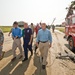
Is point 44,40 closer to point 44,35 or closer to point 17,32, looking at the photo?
point 44,35

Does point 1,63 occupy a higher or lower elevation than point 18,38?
lower

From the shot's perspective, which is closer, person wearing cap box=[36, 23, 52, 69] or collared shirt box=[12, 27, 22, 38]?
person wearing cap box=[36, 23, 52, 69]

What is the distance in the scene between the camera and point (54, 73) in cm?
738

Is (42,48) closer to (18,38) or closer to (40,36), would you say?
(40,36)

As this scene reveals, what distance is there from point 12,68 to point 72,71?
98.2 inches

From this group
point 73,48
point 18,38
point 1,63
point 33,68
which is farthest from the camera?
point 73,48

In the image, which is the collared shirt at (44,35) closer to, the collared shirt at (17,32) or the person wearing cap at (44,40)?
the person wearing cap at (44,40)

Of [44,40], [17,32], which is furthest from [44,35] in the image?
[17,32]

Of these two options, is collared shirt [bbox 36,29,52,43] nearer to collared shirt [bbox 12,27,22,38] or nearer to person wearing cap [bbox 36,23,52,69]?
person wearing cap [bbox 36,23,52,69]

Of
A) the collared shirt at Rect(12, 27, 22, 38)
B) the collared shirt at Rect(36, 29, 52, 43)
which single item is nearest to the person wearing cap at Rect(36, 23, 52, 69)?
the collared shirt at Rect(36, 29, 52, 43)

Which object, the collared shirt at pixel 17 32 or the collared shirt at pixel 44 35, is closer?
the collared shirt at pixel 44 35

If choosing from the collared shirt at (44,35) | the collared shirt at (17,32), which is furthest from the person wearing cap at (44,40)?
the collared shirt at (17,32)

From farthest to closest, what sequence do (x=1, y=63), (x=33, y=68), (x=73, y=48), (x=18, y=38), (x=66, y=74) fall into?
(x=73, y=48)
(x=18, y=38)
(x=1, y=63)
(x=33, y=68)
(x=66, y=74)

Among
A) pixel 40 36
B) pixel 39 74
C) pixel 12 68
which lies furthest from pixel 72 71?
pixel 12 68
